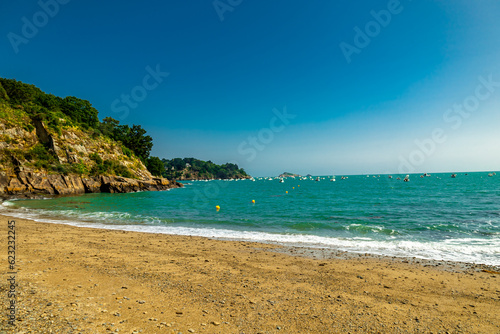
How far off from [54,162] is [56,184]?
296 inches

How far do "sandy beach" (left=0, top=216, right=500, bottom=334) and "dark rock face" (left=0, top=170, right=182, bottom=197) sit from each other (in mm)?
40109

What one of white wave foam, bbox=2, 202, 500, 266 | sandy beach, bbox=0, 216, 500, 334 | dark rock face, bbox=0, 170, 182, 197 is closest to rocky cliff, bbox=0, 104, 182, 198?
dark rock face, bbox=0, 170, 182, 197

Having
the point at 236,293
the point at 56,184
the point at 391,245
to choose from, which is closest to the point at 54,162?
the point at 56,184

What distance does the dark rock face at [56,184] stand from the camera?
129 feet

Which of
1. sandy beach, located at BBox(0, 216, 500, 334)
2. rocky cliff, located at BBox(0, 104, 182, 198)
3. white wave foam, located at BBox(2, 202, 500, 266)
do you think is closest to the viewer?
sandy beach, located at BBox(0, 216, 500, 334)

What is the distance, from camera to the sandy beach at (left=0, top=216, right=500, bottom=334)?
4992 mm

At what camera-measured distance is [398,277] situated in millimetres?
8641

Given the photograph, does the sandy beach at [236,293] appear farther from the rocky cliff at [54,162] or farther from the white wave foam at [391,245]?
the rocky cliff at [54,162]

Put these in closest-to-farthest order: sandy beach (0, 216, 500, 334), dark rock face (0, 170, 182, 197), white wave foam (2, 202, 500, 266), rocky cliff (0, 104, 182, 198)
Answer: sandy beach (0, 216, 500, 334) → white wave foam (2, 202, 500, 266) → dark rock face (0, 170, 182, 197) → rocky cliff (0, 104, 182, 198)

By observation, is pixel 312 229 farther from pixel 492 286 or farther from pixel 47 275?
pixel 47 275

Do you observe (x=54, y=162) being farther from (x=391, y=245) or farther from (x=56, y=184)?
(x=391, y=245)

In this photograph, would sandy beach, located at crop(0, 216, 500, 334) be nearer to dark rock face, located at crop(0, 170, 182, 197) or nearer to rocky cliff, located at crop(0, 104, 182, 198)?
dark rock face, located at crop(0, 170, 182, 197)

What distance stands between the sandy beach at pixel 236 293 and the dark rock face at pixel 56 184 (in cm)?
4011

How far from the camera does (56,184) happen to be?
149 feet
